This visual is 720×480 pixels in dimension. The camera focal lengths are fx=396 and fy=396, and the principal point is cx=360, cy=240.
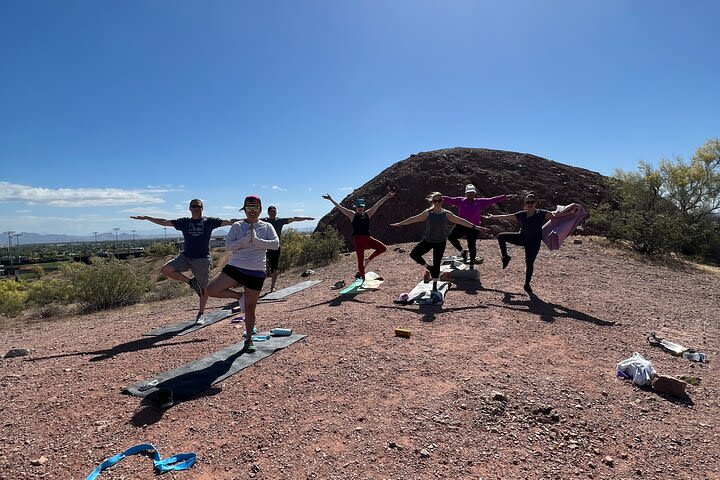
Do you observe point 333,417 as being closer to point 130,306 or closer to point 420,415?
point 420,415

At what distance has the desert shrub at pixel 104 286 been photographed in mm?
11805

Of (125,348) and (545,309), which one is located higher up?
(545,309)

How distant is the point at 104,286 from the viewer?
1188 centimetres

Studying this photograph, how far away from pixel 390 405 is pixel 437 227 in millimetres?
4477

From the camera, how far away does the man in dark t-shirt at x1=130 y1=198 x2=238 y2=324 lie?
6.44m

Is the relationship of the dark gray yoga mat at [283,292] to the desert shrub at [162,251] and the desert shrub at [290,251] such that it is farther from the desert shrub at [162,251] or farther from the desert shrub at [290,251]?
the desert shrub at [162,251]

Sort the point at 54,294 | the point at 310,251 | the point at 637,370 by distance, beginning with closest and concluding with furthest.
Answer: the point at 637,370, the point at 54,294, the point at 310,251

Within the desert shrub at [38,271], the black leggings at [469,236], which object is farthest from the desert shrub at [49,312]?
the desert shrub at [38,271]

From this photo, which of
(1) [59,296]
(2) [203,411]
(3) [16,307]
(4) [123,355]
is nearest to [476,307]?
(2) [203,411]

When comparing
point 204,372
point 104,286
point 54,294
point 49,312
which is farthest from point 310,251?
point 204,372

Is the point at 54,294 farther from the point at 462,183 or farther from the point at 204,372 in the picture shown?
the point at 462,183

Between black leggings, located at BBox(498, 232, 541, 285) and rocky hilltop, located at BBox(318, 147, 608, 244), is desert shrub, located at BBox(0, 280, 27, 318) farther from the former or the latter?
black leggings, located at BBox(498, 232, 541, 285)

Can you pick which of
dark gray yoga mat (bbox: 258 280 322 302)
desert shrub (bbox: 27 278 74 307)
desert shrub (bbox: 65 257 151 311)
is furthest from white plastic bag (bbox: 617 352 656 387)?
desert shrub (bbox: 27 278 74 307)

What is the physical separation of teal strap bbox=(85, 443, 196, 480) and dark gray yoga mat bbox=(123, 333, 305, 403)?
2.31ft
